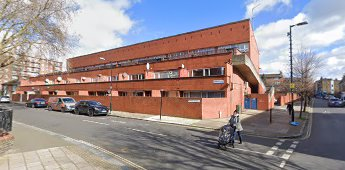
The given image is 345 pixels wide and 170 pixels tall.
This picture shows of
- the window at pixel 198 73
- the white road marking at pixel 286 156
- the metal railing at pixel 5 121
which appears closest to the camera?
the metal railing at pixel 5 121

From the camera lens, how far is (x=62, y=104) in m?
24.1

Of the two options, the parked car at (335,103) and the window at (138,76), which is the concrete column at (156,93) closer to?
the window at (138,76)

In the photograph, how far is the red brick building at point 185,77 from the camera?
19391 mm

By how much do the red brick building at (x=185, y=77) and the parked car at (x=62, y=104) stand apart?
11.6 feet

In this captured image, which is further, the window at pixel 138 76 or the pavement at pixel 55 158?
the window at pixel 138 76

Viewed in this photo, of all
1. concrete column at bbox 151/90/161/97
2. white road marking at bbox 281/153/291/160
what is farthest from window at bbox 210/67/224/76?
white road marking at bbox 281/153/291/160

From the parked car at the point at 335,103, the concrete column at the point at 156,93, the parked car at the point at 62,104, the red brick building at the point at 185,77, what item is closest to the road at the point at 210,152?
the red brick building at the point at 185,77

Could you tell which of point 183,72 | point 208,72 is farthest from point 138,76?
point 208,72

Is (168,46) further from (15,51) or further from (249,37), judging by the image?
(15,51)

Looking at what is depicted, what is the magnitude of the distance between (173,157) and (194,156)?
2.53 ft

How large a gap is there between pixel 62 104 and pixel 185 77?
1457cm

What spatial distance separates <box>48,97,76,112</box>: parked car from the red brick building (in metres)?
3.52

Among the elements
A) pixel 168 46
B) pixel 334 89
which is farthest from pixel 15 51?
pixel 334 89

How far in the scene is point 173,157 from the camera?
7.24 m
